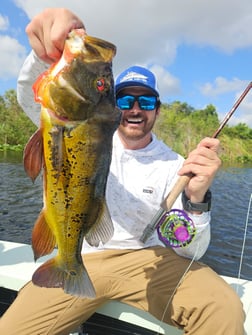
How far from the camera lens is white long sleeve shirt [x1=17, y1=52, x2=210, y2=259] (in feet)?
10.0

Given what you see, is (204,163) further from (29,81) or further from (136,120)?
(29,81)

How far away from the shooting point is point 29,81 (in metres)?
2.64

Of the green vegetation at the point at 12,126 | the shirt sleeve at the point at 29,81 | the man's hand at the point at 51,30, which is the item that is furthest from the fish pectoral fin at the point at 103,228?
the green vegetation at the point at 12,126

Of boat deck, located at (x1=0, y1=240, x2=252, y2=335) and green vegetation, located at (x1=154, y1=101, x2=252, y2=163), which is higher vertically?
green vegetation, located at (x1=154, y1=101, x2=252, y2=163)

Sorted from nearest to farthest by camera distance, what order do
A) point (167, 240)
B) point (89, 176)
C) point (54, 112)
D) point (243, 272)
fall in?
point (54, 112), point (89, 176), point (167, 240), point (243, 272)

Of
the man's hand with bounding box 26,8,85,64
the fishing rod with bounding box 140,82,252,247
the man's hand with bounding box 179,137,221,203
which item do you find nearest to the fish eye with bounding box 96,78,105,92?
the man's hand with bounding box 26,8,85,64

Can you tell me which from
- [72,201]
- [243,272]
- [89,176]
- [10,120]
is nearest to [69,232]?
[72,201]

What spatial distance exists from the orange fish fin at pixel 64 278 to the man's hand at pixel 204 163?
3.42 feet

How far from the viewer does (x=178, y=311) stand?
2754mm

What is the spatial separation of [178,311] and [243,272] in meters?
6.09

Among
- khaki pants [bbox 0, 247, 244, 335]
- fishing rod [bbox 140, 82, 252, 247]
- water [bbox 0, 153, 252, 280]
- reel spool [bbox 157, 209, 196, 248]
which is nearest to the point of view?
khaki pants [bbox 0, 247, 244, 335]

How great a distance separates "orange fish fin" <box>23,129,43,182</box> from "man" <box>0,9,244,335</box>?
1.75 ft

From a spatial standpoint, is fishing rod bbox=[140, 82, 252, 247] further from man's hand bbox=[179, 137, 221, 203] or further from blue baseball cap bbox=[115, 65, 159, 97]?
blue baseball cap bbox=[115, 65, 159, 97]

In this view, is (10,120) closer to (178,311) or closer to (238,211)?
(238,211)
